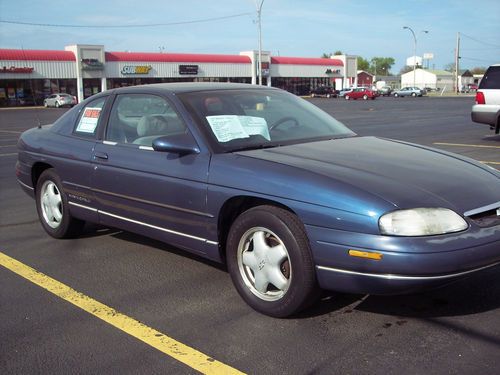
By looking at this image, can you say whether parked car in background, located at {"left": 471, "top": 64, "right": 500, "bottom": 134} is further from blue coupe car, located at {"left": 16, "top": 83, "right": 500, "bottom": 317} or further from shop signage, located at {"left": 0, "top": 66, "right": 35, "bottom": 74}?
shop signage, located at {"left": 0, "top": 66, "right": 35, "bottom": 74}

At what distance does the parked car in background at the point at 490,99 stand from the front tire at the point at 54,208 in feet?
33.1

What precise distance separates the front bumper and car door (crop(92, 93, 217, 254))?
0.95 meters

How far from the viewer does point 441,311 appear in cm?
350

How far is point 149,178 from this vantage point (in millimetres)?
4121

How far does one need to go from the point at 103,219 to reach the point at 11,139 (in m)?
14.1

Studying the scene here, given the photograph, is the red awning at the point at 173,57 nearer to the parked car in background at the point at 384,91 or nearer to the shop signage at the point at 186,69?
the shop signage at the point at 186,69

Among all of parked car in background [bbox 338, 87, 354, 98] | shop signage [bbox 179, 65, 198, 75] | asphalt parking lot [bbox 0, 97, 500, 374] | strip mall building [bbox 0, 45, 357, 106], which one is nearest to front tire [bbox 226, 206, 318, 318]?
asphalt parking lot [bbox 0, 97, 500, 374]

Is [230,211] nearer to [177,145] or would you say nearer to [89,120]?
[177,145]

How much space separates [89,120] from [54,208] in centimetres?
99

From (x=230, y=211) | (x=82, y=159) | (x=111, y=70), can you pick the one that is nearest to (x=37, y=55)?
(x=111, y=70)

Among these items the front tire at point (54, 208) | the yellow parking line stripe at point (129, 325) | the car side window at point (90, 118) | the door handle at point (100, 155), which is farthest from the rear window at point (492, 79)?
the yellow parking line stripe at point (129, 325)

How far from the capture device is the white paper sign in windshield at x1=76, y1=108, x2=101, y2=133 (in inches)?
194

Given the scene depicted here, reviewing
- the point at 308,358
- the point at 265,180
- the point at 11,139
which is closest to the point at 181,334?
the point at 308,358

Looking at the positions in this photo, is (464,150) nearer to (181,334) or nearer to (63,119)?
(63,119)
